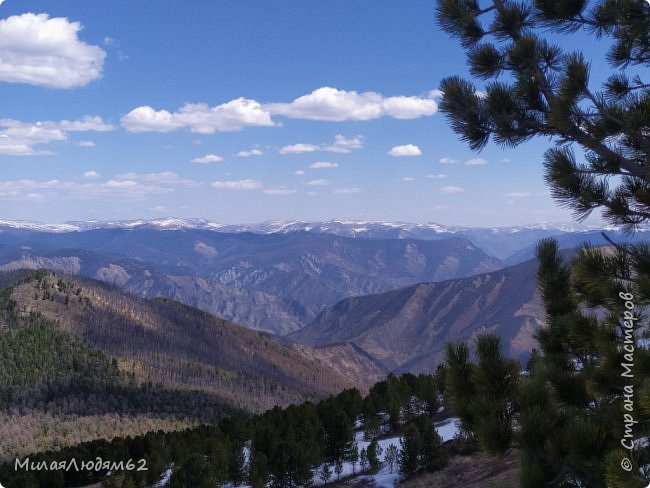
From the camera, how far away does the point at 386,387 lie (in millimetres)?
88812

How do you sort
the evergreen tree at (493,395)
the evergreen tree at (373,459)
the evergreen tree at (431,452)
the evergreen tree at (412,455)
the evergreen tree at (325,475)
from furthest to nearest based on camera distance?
1. the evergreen tree at (325,475)
2. the evergreen tree at (373,459)
3. the evergreen tree at (412,455)
4. the evergreen tree at (431,452)
5. the evergreen tree at (493,395)

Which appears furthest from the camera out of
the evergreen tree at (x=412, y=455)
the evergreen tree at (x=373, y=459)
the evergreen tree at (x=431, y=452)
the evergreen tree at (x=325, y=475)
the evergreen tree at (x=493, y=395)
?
the evergreen tree at (x=325, y=475)

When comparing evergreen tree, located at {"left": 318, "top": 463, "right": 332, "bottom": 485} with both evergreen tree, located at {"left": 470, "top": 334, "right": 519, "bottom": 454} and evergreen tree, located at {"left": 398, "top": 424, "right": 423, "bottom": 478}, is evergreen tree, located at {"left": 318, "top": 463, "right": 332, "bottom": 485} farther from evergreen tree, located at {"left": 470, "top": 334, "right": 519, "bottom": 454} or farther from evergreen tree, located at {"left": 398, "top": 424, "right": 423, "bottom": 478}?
evergreen tree, located at {"left": 470, "top": 334, "right": 519, "bottom": 454}

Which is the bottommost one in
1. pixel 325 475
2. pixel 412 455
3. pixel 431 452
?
pixel 325 475

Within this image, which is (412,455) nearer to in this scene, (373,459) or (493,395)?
(373,459)

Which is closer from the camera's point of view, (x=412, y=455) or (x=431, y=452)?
(x=412, y=455)

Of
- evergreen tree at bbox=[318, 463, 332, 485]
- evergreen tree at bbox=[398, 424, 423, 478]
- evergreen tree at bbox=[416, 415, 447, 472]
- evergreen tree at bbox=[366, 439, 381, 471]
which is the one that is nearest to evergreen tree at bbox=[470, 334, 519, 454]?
evergreen tree at bbox=[398, 424, 423, 478]

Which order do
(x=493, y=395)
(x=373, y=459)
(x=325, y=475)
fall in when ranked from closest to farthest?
1. (x=493, y=395)
2. (x=373, y=459)
3. (x=325, y=475)

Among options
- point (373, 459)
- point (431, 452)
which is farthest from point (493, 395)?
point (373, 459)

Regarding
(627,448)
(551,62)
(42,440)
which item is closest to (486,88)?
(551,62)

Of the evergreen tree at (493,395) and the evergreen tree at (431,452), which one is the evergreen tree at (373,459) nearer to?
the evergreen tree at (431,452)

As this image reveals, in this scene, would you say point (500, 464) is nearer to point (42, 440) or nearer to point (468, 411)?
point (468, 411)

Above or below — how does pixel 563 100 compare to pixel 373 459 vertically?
above

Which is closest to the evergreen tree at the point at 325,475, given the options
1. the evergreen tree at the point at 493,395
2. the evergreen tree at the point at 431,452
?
the evergreen tree at the point at 431,452
